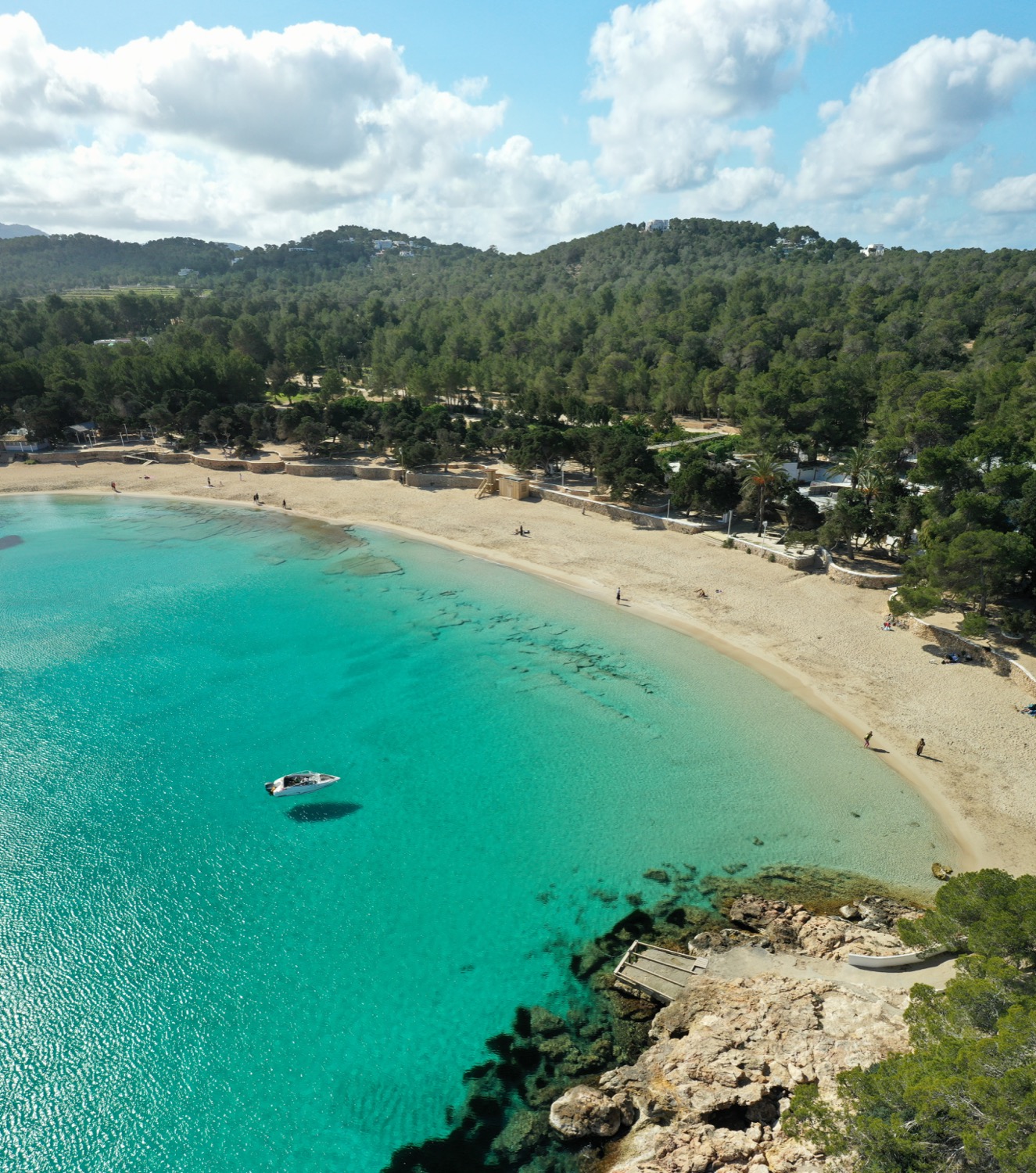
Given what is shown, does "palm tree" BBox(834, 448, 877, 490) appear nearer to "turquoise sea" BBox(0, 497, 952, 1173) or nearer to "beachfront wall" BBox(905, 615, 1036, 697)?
"beachfront wall" BBox(905, 615, 1036, 697)

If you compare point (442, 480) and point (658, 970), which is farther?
point (442, 480)

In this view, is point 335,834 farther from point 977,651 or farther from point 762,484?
point 762,484

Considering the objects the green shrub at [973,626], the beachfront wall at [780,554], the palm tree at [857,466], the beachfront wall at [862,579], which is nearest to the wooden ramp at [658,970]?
the green shrub at [973,626]

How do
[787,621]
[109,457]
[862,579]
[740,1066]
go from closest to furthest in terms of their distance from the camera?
[740,1066] → [787,621] → [862,579] → [109,457]

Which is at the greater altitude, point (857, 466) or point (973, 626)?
point (857, 466)

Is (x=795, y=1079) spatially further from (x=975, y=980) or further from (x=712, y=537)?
(x=712, y=537)

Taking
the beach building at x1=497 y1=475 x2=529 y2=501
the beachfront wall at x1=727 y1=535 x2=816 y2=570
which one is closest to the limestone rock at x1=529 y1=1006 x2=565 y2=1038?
the beachfront wall at x1=727 y1=535 x2=816 y2=570

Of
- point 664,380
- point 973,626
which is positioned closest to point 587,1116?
point 973,626

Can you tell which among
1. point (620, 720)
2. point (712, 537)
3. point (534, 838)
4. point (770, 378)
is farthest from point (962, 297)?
point (534, 838)
